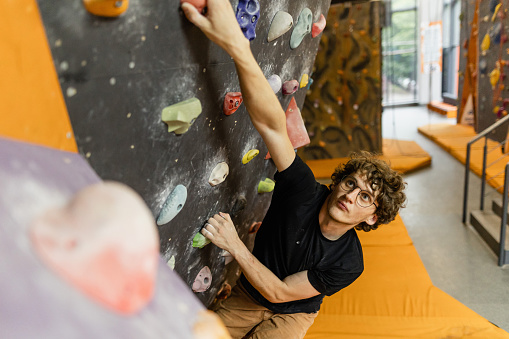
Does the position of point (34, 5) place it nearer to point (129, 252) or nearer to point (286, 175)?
point (129, 252)

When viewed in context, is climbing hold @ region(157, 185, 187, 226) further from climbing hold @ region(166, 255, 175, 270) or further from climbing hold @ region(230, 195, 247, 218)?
climbing hold @ region(230, 195, 247, 218)

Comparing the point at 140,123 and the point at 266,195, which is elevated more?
the point at 140,123

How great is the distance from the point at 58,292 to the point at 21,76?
0.31 meters

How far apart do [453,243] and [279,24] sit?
280cm

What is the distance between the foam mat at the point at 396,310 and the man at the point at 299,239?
468 millimetres

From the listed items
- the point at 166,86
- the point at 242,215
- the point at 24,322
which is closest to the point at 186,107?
the point at 166,86

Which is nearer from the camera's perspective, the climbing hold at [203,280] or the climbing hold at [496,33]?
the climbing hold at [203,280]

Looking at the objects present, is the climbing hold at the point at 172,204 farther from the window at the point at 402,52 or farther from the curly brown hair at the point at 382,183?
the window at the point at 402,52

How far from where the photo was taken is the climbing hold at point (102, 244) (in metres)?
0.48

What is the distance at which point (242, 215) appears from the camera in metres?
1.71

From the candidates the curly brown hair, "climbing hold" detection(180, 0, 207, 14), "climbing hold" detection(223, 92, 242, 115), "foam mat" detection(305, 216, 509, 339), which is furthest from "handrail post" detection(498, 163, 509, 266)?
"climbing hold" detection(180, 0, 207, 14)

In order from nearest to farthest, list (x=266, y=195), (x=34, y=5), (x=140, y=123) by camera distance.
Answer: (x=34, y=5) → (x=140, y=123) → (x=266, y=195)

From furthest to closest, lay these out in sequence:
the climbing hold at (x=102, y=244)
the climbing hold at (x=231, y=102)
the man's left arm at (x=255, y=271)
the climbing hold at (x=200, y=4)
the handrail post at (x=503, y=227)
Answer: the handrail post at (x=503, y=227)
the man's left arm at (x=255, y=271)
the climbing hold at (x=231, y=102)
the climbing hold at (x=200, y=4)
the climbing hold at (x=102, y=244)

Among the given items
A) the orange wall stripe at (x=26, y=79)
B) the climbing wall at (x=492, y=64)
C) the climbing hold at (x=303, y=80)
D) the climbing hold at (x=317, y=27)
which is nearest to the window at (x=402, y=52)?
the climbing wall at (x=492, y=64)
